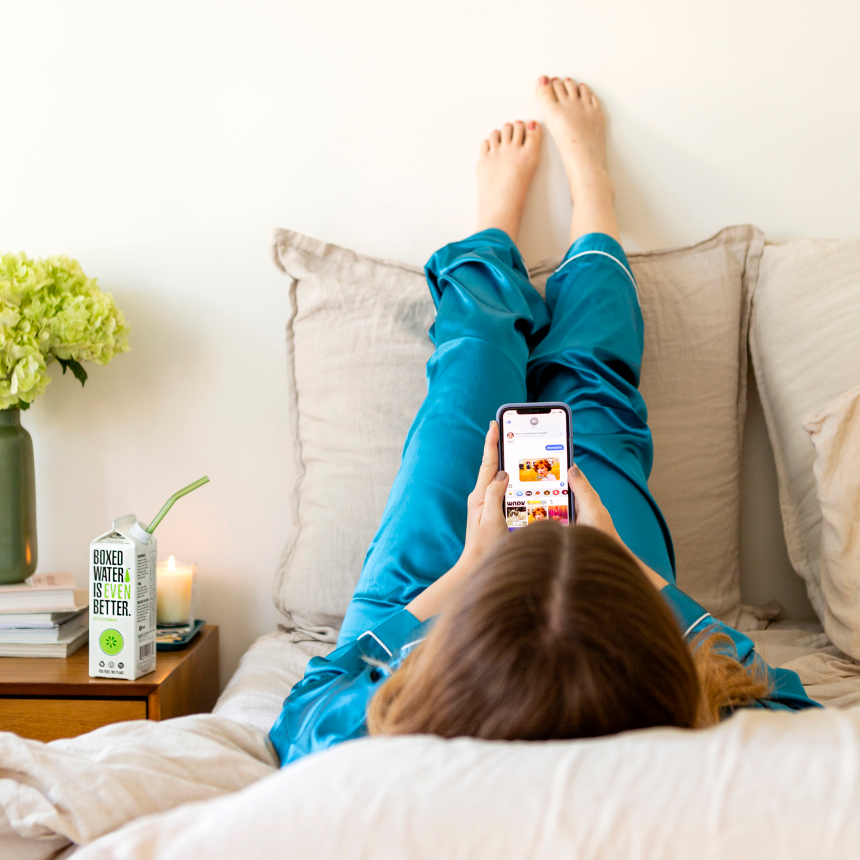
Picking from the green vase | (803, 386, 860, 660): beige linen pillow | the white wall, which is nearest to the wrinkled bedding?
(803, 386, 860, 660): beige linen pillow

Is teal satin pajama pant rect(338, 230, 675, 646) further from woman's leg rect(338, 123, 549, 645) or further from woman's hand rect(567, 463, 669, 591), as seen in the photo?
woman's hand rect(567, 463, 669, 591)

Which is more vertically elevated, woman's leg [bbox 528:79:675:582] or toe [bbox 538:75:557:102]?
toe [bbox 538:75:557:102]

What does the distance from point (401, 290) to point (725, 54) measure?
78 cm

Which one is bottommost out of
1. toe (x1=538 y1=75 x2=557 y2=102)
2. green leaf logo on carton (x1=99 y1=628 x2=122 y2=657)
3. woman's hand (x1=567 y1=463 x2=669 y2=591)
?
green leaf logo on carton (x1=99 y1=628 x2=122 y2=657)

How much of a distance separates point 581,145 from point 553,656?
1.15 m

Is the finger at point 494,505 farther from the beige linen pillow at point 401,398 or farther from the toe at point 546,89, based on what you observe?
the toe at point 546,89

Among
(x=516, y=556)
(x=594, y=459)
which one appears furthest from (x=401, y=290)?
(x=516, y=556)

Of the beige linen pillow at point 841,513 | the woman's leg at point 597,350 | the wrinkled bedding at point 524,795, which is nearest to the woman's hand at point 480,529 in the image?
the woman's leg at point 597,350

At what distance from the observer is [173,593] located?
124 cm

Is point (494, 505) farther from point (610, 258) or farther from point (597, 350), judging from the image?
point (610, 258)

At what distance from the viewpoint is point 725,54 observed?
143 cm

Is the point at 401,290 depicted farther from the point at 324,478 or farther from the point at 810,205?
the point at 810,205

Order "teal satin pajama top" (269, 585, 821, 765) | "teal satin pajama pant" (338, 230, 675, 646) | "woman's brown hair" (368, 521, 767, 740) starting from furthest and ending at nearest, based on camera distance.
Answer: "teal satin pajama pant" (338, 230, 675, 646) < "teal satin pajama top" (269, 585, 821, 765) < "woman's brown hair" (368, 521, 767, 740)

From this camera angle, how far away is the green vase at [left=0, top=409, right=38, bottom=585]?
4.00 ft
